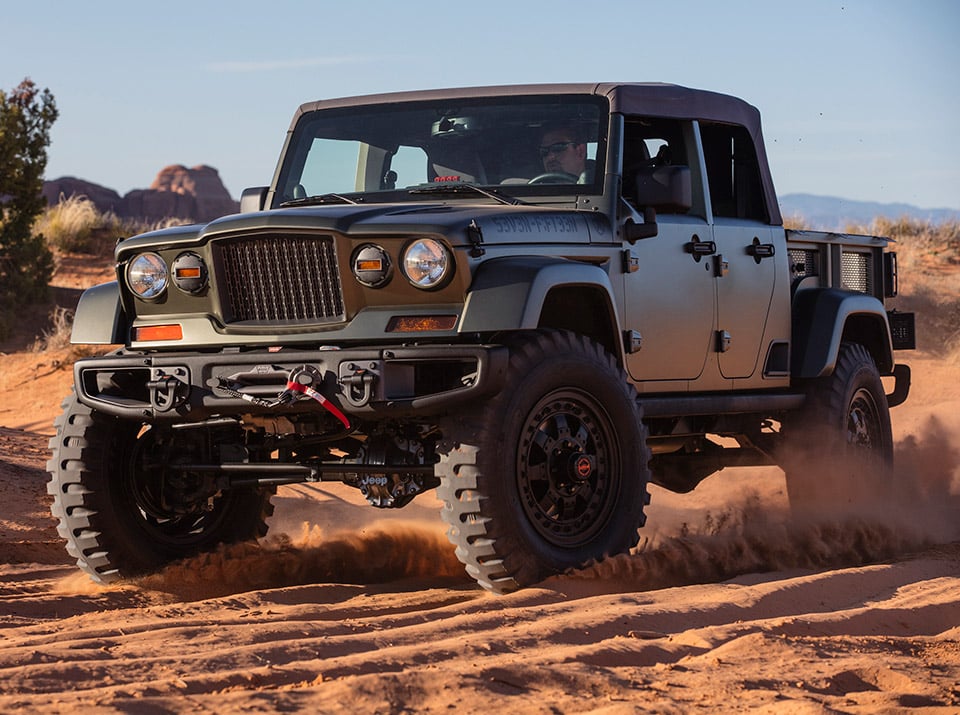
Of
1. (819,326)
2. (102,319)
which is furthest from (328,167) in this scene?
(819,326)

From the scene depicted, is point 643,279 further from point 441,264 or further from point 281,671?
point 281,671

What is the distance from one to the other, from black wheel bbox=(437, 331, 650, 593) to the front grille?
2.79 feet

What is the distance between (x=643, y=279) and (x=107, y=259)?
71.5 ft

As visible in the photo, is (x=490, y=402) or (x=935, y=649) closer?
(x=935, y=649)

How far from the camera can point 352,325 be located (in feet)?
19.8

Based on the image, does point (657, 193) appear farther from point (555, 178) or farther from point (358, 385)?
point (358, 385)

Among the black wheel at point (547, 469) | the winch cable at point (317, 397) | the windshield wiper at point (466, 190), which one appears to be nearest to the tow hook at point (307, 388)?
the winch cable at point (317, 397)

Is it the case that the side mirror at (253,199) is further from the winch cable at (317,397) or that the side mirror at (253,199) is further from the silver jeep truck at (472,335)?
the winch cable at (317,397)

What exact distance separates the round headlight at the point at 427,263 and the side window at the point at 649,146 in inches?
61.9

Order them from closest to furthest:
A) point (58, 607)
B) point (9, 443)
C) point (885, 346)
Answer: point (58, 607) < point (885, 346) < point (9, 443)

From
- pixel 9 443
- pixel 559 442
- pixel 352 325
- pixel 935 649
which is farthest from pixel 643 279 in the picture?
pixel 9 443

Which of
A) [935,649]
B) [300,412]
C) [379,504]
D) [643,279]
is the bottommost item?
[935,649]

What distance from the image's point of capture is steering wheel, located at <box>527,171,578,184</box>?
699 cm

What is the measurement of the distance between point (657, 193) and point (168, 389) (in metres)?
2.45
